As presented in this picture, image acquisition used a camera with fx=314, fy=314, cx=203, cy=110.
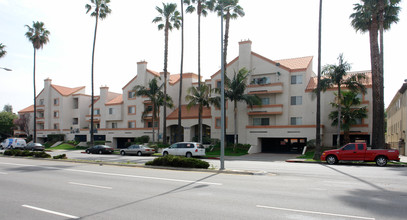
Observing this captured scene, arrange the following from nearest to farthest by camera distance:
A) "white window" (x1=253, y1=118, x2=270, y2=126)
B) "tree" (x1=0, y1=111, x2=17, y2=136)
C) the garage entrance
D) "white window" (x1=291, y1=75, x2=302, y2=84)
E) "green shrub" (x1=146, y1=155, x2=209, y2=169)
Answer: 1. "green shrub" (x1=146, y1=155, x2=209, y2=169)
2. "white window" (x1=291, y1=75, x2=302, y2=84)
3. the garage entrance
4. "white window" (x1=253, y1=118, x2=270, y2=126)
5. "tree" (x1=0, y1=111, x2=17, y2=136)

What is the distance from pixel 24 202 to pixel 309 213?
26.6 feet

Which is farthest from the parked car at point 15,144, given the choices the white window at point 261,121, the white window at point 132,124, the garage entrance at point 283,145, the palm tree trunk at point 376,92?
the palm tree trunk at point 376,92

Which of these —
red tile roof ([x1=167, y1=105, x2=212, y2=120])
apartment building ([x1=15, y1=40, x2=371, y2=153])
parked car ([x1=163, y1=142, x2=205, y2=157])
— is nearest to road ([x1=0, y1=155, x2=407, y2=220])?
parked car ([x1=163, y1=142, x2=205, y2=157])

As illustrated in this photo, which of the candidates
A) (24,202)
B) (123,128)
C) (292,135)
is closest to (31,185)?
(24,202)

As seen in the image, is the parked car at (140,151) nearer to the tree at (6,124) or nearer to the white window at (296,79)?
the white window at (296,79)

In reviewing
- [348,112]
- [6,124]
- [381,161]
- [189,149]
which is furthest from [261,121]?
[6,124]

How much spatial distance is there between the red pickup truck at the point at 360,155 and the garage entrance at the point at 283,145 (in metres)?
15.7

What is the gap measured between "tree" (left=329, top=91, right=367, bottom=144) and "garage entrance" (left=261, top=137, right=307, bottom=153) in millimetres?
5470

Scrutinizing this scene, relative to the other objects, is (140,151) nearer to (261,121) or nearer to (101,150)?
(101,150)

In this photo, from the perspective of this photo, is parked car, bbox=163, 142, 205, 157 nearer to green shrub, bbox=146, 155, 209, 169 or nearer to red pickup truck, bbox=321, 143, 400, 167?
green shrub, bbox=146, 155, 209, 169

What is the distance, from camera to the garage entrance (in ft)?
127

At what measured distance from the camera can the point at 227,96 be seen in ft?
121

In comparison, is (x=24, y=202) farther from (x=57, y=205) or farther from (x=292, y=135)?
(x=292, y=135)

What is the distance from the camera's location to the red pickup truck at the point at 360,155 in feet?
67.6
